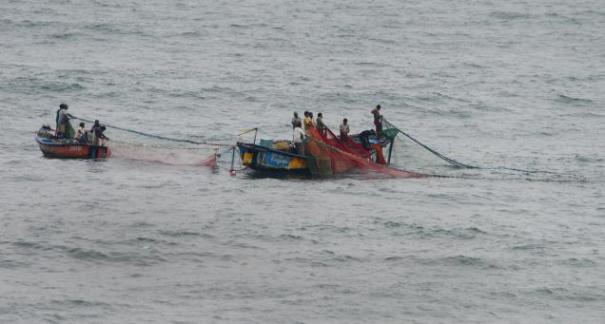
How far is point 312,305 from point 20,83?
3365 centimetres

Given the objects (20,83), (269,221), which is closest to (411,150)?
(269,221)

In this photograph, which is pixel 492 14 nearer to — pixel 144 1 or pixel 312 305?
pixel 144 1

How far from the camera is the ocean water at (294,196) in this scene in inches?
942

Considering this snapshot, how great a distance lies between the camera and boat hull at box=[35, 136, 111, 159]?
118ft

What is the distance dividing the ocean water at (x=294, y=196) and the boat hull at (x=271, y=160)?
44 centimetres

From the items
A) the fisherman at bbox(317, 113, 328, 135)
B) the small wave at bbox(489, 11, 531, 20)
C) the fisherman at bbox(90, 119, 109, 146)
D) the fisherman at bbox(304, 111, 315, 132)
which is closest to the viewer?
the fisherman at bbox(304, 111, 315, 132)

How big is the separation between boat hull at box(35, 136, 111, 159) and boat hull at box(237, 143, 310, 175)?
5513 mm

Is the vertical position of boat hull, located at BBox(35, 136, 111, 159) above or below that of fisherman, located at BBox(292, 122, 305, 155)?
below

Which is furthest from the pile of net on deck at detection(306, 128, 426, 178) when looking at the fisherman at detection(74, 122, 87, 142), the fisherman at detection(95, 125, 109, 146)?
the fisherman at detection(74, 122, 87, 142)

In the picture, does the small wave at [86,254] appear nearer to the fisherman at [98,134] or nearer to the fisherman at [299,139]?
the fisherman at [299,139]

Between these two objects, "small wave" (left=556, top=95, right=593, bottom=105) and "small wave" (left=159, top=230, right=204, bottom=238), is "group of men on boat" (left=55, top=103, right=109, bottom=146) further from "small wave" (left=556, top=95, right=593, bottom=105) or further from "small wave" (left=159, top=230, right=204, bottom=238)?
"small wave" (left=556, top=95, right=593, bottom=105)

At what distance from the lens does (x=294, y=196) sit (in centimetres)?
3256

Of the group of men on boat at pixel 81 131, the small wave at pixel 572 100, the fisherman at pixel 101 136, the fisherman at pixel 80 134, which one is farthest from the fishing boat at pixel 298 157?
the small wave at pixel 572 100

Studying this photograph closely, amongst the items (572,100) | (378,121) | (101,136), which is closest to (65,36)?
(572,100)
